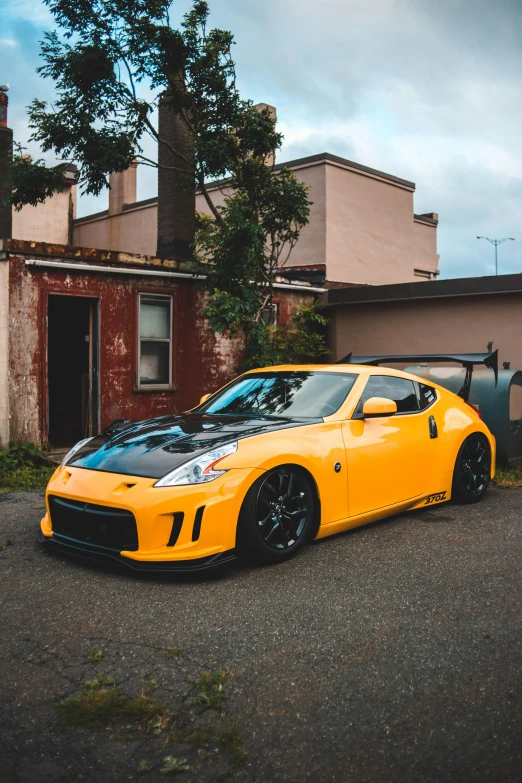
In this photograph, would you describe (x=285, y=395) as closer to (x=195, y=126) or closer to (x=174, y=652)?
(x=174, y=652)

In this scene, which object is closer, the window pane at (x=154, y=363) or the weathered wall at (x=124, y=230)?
the window pane at (x=154, y=363)

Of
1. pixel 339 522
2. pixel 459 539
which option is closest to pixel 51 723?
pixel 339 522

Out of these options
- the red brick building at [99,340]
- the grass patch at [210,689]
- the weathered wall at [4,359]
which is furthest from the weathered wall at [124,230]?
the grass patch at [210,689]

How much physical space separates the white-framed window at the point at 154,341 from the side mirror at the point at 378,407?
6606 millimetres

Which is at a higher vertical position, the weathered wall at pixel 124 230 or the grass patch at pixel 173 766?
the weathered wall at pixel 124 230

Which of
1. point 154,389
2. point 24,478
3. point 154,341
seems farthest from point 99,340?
point 24,478

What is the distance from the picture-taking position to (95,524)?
4688 mm

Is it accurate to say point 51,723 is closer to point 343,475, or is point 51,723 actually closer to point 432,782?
point 432,782

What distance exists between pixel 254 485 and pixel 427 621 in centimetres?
139

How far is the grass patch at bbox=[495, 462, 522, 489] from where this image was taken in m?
8.19

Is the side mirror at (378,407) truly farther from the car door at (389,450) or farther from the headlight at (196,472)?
the headlight at (196,472)

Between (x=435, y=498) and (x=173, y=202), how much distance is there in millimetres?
10915

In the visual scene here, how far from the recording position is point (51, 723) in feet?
9.34

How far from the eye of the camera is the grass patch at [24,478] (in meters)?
8.64
